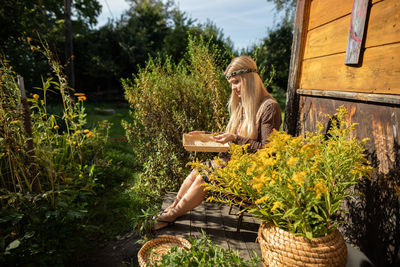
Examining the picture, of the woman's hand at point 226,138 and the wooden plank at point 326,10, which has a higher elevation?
the wooden plank at point 326,10

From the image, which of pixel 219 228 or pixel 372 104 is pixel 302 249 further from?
pixel 219 228

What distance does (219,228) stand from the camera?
2.45m

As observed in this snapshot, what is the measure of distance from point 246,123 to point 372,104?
1.12 m

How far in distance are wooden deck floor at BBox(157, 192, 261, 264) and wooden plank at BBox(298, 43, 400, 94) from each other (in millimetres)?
1381

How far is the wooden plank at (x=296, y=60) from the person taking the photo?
2.80m

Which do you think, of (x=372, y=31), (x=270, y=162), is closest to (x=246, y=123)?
(x=372, y=31)

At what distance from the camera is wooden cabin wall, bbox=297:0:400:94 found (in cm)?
160

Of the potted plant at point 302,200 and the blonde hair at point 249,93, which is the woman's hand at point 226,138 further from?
the potted plant at point 302,200

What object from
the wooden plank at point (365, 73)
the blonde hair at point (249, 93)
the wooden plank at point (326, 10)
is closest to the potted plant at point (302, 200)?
the wooden plank at point (365, 73)

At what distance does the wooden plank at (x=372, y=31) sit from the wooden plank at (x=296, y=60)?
288 millimetres

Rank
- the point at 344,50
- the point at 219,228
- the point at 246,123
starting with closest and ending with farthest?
the point at 344,50, the point at 219,228, the point at 246,123

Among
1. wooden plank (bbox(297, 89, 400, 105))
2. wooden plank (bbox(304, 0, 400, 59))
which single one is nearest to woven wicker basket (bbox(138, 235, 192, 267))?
wooden plank (bbox(297, 89, 400, 105))

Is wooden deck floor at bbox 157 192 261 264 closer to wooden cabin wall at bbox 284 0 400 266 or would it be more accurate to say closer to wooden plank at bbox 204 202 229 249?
wooden plank at bbox 204 202 229 249

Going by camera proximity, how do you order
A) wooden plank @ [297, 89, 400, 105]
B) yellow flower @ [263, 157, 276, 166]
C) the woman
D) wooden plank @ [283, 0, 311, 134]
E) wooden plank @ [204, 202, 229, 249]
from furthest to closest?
wooden plank @ [283, 0, 311, 134] < the woman < wooden plank @ [204, 202, 229, 249] < wooden plank @ [297, 89, 400, 105] < yellow flower @ [263, 157, 276, 166]
